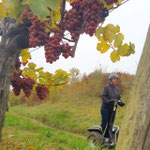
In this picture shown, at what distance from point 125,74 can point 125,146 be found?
13130 millimetres

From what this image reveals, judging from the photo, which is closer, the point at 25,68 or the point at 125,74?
the point at 25,68

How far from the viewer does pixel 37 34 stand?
1.19 meters

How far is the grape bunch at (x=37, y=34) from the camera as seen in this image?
1.18 meters

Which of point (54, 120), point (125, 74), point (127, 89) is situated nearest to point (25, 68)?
point (54, 120)

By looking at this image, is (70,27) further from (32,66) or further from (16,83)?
(32,66)

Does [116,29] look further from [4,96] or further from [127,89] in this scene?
[127,89]

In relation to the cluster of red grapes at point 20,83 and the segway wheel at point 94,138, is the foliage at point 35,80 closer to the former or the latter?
the cluster of red grapes at point 20,83

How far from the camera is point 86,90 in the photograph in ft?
41.9

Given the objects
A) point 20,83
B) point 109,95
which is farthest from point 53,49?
point 109,95

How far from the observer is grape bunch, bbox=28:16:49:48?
46.3 inches

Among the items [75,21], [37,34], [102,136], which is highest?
[75,21]

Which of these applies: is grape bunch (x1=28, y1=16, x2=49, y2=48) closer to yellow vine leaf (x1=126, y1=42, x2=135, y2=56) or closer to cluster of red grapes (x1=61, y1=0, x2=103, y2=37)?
cluster of red grapes (x1=61, y1=0, x2=103, y2=37)

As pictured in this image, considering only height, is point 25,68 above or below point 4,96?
above

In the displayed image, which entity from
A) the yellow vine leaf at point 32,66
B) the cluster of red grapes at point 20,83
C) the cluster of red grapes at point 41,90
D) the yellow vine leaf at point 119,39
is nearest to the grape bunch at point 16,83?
the cluster of red grapes at point 20,83
